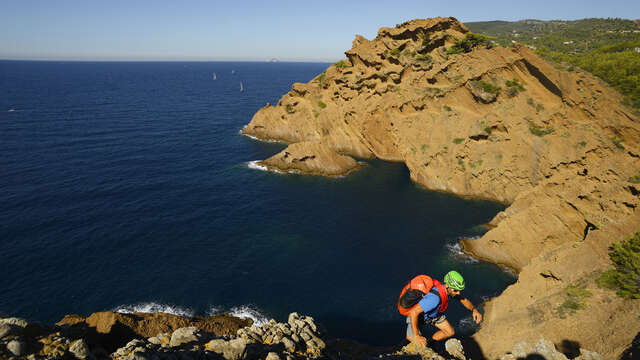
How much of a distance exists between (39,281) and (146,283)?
11053mm

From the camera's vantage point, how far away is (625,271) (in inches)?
807

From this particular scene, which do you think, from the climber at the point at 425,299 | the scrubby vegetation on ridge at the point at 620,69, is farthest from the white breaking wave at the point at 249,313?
the scrubby vegetation on ridge at the point at 620,69

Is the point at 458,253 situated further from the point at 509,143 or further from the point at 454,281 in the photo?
the point at 454,281

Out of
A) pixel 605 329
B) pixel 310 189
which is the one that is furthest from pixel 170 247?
pixel 605 329

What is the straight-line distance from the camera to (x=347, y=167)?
68.7m

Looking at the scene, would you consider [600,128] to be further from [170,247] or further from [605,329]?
[170,247]

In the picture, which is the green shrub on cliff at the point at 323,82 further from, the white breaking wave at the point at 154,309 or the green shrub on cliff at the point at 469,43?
the white breaking wave at the point at 154,309

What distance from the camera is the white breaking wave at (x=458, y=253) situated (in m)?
38.8

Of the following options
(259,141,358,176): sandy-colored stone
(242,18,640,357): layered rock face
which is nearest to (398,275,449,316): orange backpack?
(242,18,640,357): layered rock face

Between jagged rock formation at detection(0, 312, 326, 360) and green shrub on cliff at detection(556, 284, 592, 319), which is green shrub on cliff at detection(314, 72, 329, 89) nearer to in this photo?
green shrub on cliff at detection(556, 284, 592, 319)

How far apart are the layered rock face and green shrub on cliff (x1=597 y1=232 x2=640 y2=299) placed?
0.66 meters

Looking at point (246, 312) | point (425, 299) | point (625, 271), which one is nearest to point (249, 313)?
point (246, 312)

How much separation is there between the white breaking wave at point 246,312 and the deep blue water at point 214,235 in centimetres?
32

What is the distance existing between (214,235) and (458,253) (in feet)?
104
